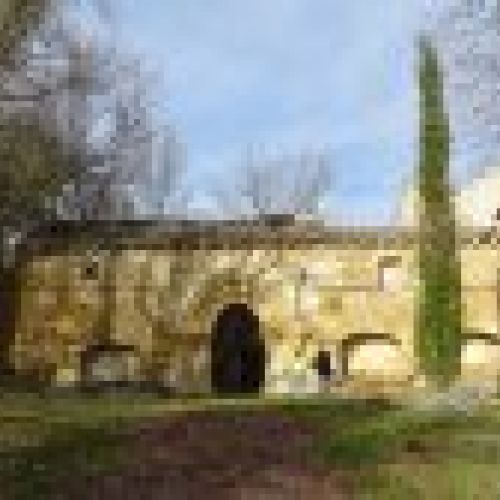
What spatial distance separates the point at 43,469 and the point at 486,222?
6.38ft

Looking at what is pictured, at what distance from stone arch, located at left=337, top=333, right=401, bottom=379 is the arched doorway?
1.16 feet

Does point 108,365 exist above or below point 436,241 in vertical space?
below

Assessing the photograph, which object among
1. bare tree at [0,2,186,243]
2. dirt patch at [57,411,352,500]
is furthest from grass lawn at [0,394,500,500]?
bare tree at [0,2,186,243]

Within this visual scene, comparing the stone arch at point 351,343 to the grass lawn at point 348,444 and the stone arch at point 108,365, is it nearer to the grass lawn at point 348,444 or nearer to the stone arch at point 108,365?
Result: the grass lawn at point 348,444

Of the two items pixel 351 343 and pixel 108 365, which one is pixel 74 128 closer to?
pixel 108 365

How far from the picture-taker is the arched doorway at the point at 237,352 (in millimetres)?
4723

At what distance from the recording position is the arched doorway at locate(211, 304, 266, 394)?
4.72 meters

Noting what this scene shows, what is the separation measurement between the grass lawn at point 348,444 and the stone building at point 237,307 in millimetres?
261

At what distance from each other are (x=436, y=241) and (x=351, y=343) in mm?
948

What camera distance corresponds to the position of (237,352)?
5.23 m

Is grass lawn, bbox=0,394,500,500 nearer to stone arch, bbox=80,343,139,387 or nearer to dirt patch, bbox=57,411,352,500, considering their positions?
dirt patch, bbox=57,411,352,500

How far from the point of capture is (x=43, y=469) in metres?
3.71

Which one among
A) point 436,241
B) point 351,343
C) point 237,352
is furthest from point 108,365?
point 436,241

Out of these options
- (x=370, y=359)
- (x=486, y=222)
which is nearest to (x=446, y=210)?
(x=486, y=222)
